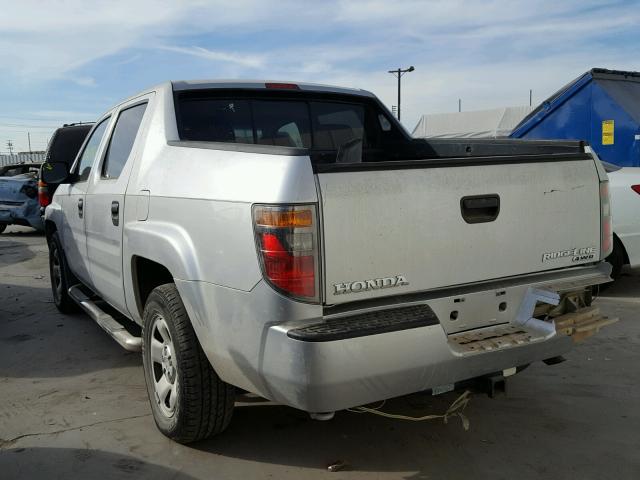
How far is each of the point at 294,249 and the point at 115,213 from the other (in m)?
1.85

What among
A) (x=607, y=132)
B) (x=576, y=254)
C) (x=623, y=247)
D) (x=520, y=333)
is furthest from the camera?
(x=607, y=132)

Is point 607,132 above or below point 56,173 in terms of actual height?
above

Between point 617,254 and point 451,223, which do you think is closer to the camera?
point 451,223

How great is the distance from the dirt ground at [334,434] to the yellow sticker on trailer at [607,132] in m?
5.61

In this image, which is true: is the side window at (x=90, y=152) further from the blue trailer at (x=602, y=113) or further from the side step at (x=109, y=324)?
the blue trailer at (x=602, y=113)

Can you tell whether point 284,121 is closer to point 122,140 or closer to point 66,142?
point 122,140

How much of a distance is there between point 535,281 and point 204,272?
1.62m

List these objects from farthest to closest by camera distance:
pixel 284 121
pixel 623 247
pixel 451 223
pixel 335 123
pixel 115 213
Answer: pixel 623 247 → pixel 335 123 → pixel 284 121 → pixel 115 213 → pixel 451 223

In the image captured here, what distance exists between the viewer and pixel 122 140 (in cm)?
418

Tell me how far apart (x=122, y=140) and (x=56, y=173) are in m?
1.29

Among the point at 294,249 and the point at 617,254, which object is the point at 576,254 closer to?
the point at 294,249

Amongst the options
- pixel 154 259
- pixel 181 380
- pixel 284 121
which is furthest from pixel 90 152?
pixel 181 380

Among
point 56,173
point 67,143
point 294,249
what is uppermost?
point 67,143

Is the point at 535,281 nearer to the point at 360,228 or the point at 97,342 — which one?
the point at 360,228
